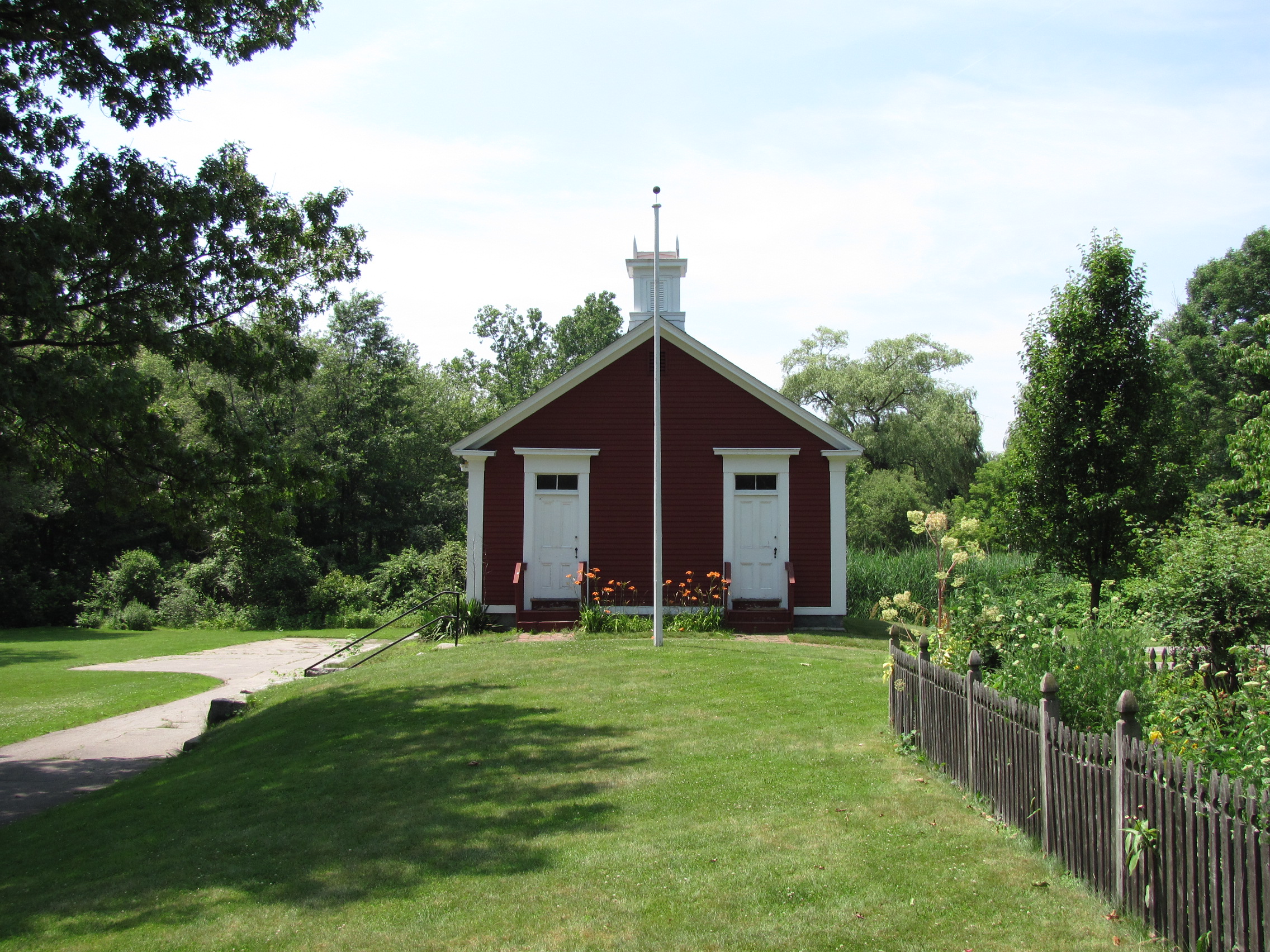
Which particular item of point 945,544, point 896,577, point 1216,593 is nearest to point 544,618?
point 896,577

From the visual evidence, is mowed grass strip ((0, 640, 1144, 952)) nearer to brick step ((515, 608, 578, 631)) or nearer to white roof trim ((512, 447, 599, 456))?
brick step ((515, 608, 578, 631))

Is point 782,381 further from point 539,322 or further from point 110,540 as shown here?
point 110,540

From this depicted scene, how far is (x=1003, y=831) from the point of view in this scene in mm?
6160

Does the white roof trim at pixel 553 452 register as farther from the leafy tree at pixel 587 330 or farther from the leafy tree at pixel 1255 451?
the leafy tree at pixel 587 330

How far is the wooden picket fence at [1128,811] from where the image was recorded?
4.03 m

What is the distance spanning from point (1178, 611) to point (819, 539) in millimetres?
10613

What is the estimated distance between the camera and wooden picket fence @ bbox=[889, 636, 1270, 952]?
13.2ft

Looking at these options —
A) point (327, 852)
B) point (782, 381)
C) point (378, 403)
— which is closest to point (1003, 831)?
point (327, 852)

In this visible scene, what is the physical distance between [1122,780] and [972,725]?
81.6 inches

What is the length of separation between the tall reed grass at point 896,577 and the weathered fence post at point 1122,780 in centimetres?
1861

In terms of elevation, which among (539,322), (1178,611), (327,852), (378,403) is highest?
(539,322)

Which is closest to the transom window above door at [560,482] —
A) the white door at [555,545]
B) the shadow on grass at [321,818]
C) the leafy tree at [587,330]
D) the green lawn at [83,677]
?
the white door at [555,545]

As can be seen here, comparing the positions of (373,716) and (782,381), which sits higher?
(782,381)

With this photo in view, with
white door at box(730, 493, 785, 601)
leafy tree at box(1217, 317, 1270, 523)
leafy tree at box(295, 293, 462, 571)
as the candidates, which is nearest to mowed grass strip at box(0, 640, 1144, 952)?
white door at box(730, 493, 785, 601)
